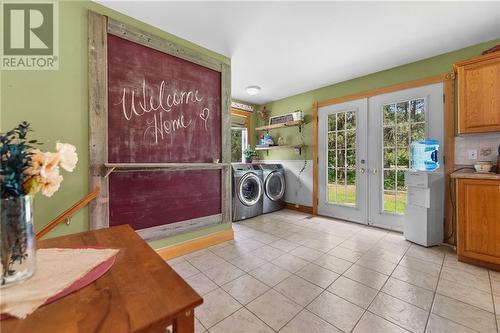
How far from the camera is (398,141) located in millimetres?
3168

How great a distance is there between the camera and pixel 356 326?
1.38 metres

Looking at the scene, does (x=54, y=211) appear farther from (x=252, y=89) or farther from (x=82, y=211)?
(x=252, y=89)

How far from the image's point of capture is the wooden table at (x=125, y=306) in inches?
19.7

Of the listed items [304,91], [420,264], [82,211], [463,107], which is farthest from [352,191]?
[82,211]

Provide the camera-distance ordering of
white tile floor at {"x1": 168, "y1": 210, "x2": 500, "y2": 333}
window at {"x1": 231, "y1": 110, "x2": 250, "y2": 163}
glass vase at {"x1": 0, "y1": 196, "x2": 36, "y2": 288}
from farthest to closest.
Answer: window at {"x1": 231, "y1": 110, "x2": 250, "y2": 163} → white tile floor at {"x1": 168, "y1": 210, "x2": 500, "y2": 333} → glass vase at {"x1": 0, "y1": 196, "x2": 36, "y2": 288}

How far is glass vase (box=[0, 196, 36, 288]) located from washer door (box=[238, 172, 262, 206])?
10.2ft

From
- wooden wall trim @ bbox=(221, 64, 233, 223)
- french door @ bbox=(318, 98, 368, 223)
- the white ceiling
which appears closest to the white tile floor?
wooden wall trim @ bbox=(221, 64, 233, 223)

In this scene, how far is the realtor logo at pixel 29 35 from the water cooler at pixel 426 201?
4.05 meters

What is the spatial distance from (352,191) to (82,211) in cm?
374

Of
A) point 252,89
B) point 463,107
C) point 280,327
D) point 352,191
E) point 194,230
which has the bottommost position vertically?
point 280,327

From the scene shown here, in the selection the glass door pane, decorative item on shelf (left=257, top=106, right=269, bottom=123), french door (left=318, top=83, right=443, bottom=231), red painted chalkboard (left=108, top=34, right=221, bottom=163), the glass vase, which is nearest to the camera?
the glass vase

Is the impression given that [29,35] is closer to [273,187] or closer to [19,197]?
[19,197]

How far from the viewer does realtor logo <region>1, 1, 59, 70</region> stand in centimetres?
163

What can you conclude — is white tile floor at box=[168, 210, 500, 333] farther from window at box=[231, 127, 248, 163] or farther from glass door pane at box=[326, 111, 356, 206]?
window at box=[231, 127, 248, 163]
